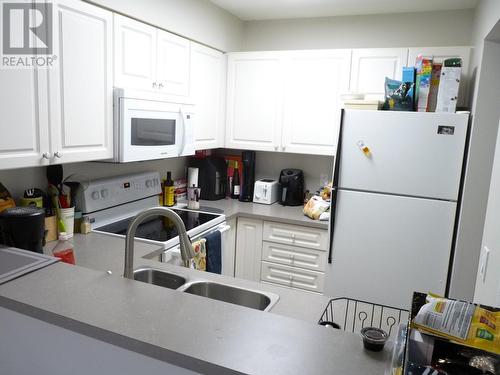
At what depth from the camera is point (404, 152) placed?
2.30 metres

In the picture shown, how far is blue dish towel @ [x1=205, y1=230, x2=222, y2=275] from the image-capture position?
2.52 metres

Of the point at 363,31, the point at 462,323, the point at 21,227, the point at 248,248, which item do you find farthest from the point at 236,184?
the point at 462,323

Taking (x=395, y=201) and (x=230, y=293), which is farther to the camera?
(x=395, y=201)

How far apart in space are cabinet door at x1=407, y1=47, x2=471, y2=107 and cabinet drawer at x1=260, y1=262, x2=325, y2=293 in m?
1.53

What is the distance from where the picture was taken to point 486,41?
2021mm

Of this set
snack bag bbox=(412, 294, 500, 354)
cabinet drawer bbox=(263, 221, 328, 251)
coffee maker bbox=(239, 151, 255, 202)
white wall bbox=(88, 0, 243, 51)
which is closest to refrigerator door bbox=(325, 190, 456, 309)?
cabinet drawer bbox=(263, 221, 328, 251)

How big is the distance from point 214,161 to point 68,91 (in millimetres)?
1589

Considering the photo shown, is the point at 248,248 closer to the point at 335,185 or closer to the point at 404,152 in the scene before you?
the point at 335,185

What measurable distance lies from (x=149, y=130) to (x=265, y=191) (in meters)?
1.25

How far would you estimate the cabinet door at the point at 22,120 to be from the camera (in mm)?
1599

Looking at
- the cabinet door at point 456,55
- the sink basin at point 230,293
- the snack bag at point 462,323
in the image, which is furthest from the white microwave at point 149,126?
the snack bag at point 462,323

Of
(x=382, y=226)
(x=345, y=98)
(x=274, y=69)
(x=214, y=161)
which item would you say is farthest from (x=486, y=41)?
(x=214, y=161)

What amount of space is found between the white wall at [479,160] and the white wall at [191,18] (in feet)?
5.86

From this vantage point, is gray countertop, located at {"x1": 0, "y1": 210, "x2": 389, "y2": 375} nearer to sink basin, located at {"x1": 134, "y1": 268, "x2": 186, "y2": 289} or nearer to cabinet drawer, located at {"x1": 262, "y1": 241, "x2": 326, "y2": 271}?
sink basin, located at {"x1": 134, "y1": 268, "x2": 186, "y2": 289}
